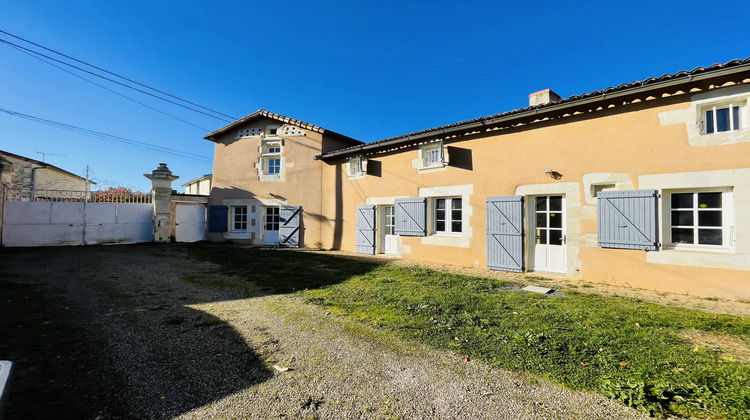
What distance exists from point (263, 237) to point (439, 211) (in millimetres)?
7390

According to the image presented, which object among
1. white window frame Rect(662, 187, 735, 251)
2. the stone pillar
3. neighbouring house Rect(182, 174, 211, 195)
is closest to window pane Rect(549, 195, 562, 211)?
white window frame Rect(662, 187, 735, 251)

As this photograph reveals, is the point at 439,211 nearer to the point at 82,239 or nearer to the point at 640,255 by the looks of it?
the point at 640,255

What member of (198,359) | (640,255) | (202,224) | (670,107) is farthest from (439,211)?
(202,224)

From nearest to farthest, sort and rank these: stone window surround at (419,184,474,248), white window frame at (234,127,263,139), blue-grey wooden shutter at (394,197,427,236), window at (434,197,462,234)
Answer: stone window surround at (419,184,474,248)
window at (434,197,462,234)
blue-grey wooden shutter at (394,197,427,236)
white window frame at (234,127,263,139)

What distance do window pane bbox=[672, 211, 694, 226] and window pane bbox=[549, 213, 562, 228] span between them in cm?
170

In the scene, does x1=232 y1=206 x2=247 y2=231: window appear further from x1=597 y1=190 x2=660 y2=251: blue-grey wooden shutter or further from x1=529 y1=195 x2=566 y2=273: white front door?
x1=597 y1=190 x2=660 y2=251: blue-grey wooden shutter

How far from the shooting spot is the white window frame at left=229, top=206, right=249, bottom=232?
12.5 m

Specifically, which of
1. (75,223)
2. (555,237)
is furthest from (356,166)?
(75,223)

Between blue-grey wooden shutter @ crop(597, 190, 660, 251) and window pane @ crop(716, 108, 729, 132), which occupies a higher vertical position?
window pane @ crop(716, 108, 729, 132)

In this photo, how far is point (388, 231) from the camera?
973cm

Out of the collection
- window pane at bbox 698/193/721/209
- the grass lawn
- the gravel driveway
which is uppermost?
window pane at bbox 698/193/721/209

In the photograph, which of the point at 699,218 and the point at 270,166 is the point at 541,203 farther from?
the point at 270,166

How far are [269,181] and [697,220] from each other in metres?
11.8

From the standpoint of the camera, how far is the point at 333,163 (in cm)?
1109
